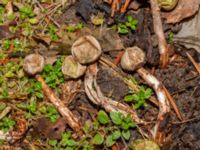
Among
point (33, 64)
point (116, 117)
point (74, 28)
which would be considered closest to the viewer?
point (116, 117)

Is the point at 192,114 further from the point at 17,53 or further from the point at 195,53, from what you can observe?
the point at 17,53

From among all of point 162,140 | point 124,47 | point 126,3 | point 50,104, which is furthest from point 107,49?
Result: point 162,140

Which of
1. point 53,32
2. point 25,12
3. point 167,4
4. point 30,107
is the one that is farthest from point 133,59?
point 25,12

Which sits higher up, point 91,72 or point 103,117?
point 91,72

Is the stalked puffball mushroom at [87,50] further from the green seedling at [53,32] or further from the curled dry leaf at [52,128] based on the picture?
the curled dry leaf at [52,128]

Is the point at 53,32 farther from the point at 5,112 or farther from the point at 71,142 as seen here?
the point at 71,142

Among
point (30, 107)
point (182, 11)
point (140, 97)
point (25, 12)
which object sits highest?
→ point (25, 12)
